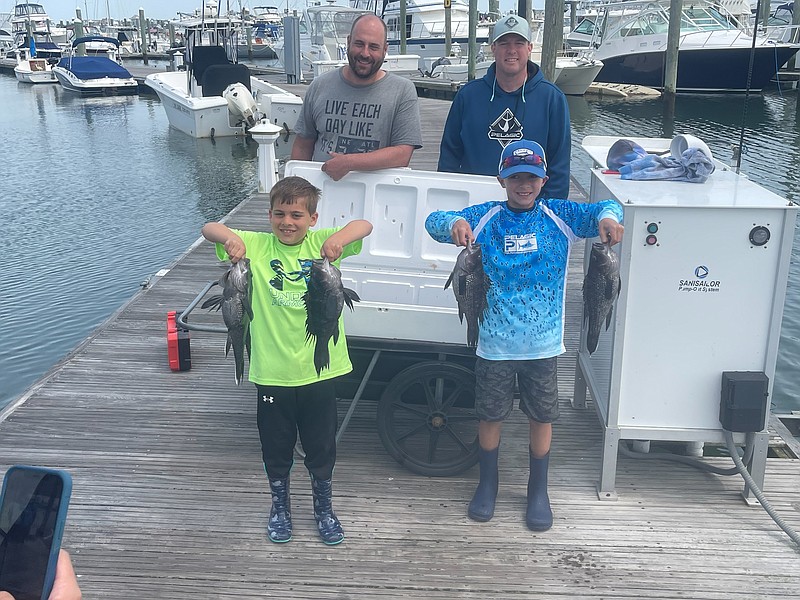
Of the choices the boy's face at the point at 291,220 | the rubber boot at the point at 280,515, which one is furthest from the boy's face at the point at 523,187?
the rubber boot at the point at 280,515

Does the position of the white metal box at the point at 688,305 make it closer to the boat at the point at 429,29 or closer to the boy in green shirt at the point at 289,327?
the boy in green shirt at the point at 289,327

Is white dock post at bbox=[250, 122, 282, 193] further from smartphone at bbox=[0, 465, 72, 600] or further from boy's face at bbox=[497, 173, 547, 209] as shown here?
smartphone at bbox=[0, 465, 72, 600]

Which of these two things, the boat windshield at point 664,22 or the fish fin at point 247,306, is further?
the boat windshield at point 664,22

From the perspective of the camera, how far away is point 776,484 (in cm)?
429

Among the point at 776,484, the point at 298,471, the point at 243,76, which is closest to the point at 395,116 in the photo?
the point at 298,471

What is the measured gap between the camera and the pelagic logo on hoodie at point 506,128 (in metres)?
4.47

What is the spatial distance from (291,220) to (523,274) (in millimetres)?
1152

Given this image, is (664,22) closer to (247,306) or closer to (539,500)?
(539,500)

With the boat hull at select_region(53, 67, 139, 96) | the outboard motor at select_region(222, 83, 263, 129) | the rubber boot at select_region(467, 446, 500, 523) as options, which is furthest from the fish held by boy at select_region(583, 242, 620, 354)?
the boat hull at select_region(53, 67, 139, 96)

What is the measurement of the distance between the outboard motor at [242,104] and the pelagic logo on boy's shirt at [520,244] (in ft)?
71.2

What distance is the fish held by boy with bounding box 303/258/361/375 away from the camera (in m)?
3.28

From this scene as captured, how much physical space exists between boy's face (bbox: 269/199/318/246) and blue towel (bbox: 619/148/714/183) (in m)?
2.01

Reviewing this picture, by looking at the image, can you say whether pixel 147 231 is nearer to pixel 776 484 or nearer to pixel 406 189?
pixel 406 189

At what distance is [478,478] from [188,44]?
25.2 m
